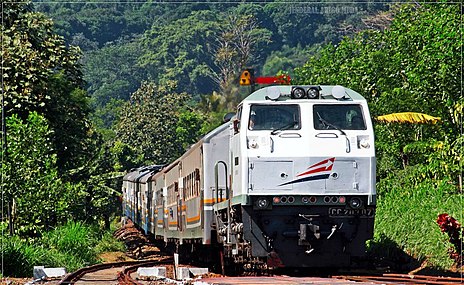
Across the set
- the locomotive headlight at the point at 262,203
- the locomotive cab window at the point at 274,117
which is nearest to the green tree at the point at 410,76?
the locomotive cab window at the point at 274,117

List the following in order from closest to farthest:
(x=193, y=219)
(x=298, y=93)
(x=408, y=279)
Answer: (x=408, y=279) < (x=298, y=93) < (x=193, y=219)

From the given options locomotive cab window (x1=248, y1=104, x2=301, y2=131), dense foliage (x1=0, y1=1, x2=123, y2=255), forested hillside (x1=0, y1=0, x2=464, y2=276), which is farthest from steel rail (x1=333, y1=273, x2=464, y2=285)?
dense foliage (x1=0, y1=1, x2=123, y2=255)

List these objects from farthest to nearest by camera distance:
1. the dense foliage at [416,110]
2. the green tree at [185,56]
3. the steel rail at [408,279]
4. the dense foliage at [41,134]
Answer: the green tree at [185,56]
the dense foliage at [41,134]
the dense foliage at [416,110]
the steel rail at [408,279]

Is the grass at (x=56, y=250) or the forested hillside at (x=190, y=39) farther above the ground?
the forested hillside at (x=190, y=39)

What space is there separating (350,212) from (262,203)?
1337 millimetres

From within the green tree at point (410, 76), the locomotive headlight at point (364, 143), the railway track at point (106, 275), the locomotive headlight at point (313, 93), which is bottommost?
the railway track at point (106, 275)

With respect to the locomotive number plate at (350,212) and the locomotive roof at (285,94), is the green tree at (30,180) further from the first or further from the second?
the locomotive number plate at (350,212)

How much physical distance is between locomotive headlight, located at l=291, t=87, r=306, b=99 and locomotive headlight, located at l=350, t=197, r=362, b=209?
187 centimetres

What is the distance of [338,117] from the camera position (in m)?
14.7

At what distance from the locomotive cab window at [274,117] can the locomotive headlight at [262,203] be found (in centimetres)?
118

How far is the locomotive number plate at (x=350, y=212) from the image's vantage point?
1409cm

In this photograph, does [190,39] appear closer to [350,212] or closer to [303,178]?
[303,178]

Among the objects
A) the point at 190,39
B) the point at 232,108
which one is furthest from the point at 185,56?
the point at 232,108

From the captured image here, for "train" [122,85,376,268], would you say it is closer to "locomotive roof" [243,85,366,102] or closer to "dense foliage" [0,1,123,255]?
"locomotive roof" [243,85,366,102]
